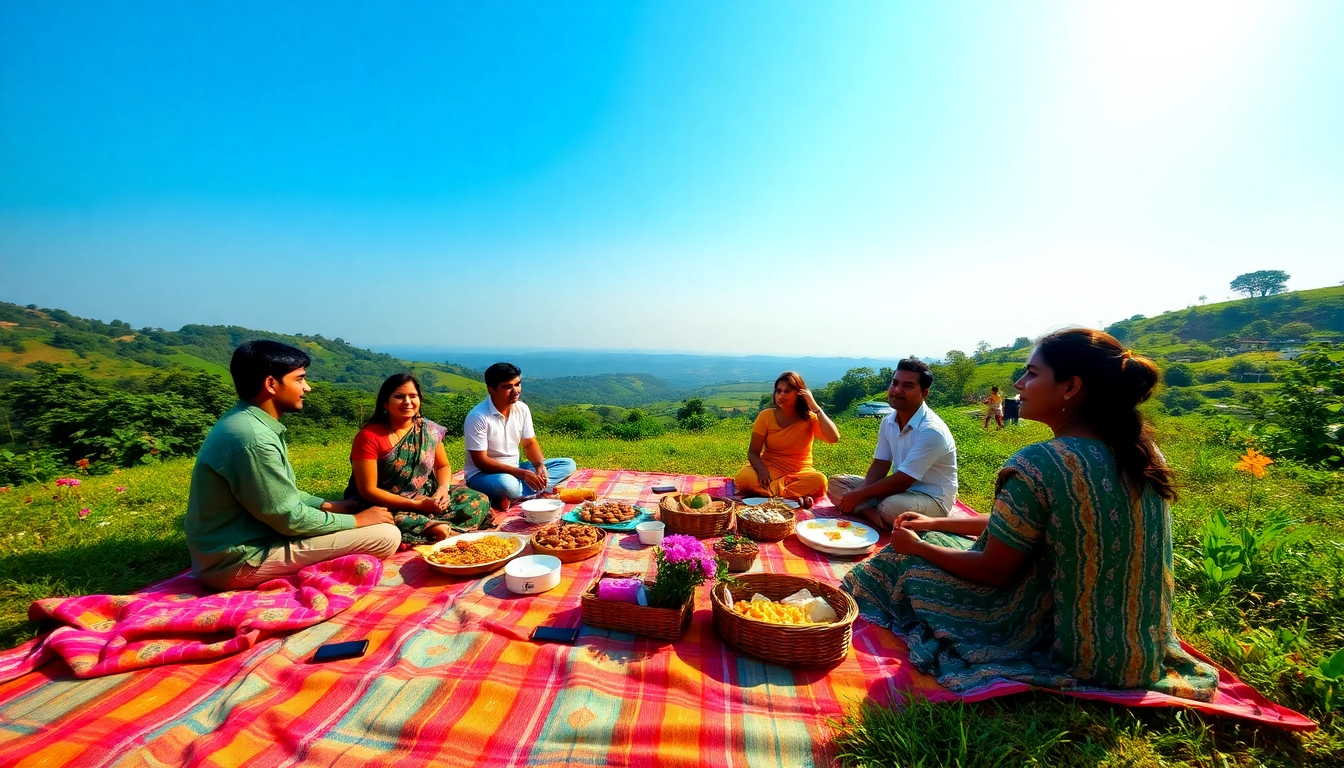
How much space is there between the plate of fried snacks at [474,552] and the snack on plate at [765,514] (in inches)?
71.2

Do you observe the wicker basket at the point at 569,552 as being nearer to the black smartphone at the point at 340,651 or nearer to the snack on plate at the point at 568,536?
the snack on plate at the point at 568,536

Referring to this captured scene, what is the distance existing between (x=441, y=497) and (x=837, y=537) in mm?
3407

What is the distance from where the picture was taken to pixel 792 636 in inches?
94.3

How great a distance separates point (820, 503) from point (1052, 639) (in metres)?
2.96

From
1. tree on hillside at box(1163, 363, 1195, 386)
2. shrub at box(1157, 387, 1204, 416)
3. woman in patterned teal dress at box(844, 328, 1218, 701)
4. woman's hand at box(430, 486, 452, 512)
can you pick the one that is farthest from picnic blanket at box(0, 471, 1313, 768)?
tree on hillside at box(1163, 363, 1195, 386)

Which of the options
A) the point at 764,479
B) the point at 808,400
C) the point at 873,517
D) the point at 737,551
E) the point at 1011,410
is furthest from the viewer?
the point at 1011,410

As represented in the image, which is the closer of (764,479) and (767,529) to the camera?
(767,529)

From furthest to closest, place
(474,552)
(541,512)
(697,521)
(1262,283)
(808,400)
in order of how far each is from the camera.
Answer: (1262,283) → (808,400) → (541,512) → (697,521) → (474,552)

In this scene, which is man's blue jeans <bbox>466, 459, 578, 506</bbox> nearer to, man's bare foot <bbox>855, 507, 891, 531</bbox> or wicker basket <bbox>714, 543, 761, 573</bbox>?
wicker basket <bbox>714, 543, 761, 573</bbox>

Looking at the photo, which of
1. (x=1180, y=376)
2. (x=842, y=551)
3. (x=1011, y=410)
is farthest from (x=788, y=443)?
(x=1180, y=376)

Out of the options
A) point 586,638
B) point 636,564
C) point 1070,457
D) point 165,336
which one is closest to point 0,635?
point 586,638

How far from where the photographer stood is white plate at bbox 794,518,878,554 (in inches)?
149

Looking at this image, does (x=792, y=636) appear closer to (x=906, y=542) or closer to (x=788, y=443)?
(x=906, y=542)

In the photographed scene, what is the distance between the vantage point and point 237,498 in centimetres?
316
